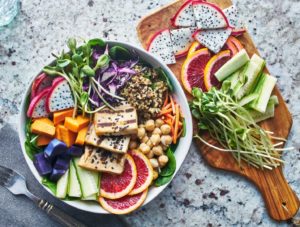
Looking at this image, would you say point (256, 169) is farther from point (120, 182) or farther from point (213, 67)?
point (120, 182)

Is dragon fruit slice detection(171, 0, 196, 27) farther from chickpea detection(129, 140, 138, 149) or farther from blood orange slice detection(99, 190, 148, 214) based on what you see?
blood orange slice detection(99, 190, 148, 214)

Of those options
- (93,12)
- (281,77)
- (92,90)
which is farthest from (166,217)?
(93,12)

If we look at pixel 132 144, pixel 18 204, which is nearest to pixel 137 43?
pixel 132 144

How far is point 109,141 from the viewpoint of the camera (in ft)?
8.27

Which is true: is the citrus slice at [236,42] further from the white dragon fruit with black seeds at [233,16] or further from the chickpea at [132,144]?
the chickpea at [132,144]

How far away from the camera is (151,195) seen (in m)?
2.59

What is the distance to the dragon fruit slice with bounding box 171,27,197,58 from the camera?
2.81m

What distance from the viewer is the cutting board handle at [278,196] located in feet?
9.44

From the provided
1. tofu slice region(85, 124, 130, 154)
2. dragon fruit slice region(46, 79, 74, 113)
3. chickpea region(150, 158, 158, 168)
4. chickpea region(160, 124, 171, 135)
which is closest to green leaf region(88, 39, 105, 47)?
dragon fruit slice region(46, 79, 74, 113)

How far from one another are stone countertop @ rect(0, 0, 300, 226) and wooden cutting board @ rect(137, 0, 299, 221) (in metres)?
0.07

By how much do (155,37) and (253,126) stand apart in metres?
0.76

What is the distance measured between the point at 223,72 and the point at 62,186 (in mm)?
1072

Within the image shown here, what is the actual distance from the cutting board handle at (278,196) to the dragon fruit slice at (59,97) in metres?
1.18

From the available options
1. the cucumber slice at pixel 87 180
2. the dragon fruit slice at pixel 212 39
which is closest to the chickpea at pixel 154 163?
the cucumber slice at pixel 87 180
